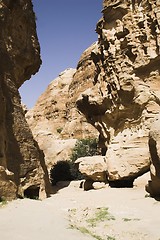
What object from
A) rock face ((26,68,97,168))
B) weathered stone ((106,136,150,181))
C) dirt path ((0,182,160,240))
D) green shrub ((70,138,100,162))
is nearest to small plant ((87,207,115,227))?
dirt path ((0,182,160,240))

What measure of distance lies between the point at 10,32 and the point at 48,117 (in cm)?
4808

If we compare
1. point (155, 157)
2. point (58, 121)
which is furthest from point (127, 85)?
point (58, 121)

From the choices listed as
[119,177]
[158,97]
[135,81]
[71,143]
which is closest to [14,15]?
[135,81]

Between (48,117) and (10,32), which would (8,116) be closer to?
(10,32)

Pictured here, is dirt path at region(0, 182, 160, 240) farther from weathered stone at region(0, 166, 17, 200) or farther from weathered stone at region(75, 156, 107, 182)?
weathered stone at region(75, 156, 107, 182)

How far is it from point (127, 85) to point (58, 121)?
4423 centimetres

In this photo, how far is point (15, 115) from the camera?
Result: 16.1 metres

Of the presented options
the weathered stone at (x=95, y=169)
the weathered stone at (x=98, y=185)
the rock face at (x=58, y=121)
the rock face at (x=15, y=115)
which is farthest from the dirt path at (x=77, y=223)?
the rock face at (x=58, y=121)

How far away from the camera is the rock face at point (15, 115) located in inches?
576

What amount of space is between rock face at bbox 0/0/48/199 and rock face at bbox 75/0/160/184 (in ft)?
18.9

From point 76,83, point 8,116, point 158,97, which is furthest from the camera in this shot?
point 76,83

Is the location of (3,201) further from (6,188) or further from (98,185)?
(98,185)

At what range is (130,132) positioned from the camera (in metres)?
21.1

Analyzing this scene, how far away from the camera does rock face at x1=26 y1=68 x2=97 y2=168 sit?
4259 cm
